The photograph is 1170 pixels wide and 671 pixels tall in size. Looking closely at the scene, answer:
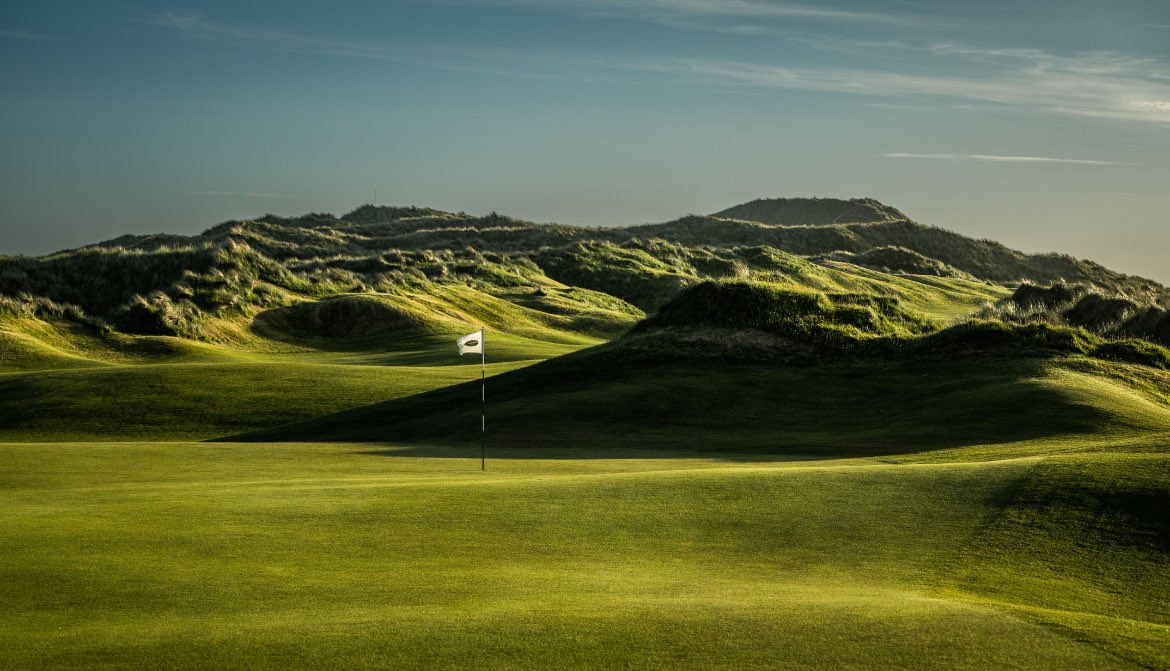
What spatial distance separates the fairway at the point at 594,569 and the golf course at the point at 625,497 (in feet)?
0.18

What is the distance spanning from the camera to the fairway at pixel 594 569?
886 cm

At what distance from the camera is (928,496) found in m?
16.3

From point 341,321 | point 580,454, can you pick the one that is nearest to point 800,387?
point 580,454

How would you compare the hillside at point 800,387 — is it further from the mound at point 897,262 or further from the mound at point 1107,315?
the mound at point 897,262

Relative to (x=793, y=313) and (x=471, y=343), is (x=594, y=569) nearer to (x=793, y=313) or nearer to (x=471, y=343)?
(x=471, y=343)

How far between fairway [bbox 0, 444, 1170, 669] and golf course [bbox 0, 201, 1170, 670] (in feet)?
0.18

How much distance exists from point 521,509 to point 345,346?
2112 inches

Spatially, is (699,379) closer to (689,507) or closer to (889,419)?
(889,419)

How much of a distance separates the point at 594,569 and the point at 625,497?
4.33 metres

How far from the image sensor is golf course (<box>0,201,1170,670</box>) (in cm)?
922

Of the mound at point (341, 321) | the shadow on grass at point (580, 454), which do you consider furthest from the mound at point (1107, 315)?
the mound at point (341, 321)

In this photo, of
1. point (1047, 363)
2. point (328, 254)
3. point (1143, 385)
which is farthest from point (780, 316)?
point (328, 254)

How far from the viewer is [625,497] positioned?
54.7 feet

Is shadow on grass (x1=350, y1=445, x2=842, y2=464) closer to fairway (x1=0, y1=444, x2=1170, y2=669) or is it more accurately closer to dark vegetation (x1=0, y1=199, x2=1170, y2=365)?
fairway (x1=0, y1=444, x2=1170, y2=669)
